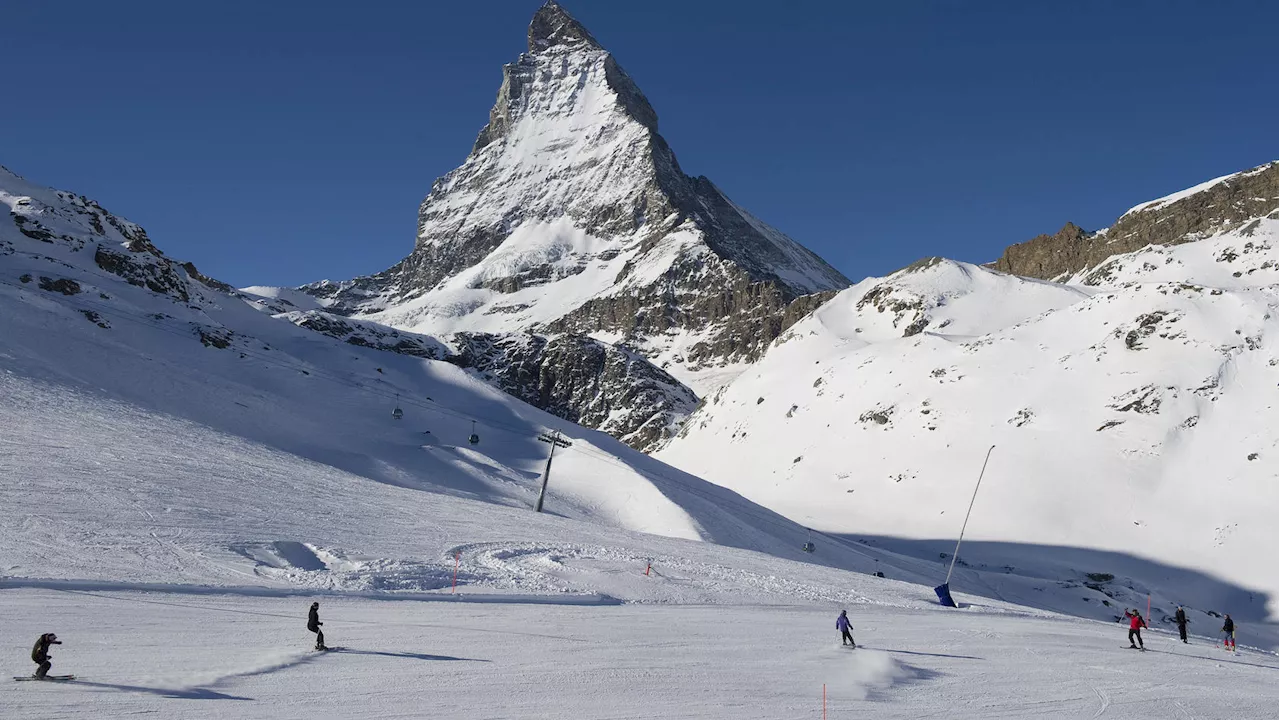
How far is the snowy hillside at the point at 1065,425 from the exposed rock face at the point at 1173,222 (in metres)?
5.00

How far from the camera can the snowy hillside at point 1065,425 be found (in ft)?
217

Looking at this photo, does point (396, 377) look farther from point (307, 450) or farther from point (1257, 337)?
point (1257, 337)

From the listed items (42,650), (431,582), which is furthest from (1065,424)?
(42,650)

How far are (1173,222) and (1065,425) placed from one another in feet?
202

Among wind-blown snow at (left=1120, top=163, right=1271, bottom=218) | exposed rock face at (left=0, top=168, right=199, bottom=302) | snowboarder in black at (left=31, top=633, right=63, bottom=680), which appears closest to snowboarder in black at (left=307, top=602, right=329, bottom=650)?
snowboarder in black at (left=31, top=633, right=63, bottom=680)

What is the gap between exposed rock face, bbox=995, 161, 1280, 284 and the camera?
116062mm

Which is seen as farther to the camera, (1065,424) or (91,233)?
(91,233)

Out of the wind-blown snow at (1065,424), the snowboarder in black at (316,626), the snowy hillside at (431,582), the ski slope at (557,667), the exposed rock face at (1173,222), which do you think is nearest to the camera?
the ski slope at (557,667)

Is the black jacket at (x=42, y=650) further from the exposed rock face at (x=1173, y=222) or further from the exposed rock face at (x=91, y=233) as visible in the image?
the exposed rock face at (x=1173, y=222)

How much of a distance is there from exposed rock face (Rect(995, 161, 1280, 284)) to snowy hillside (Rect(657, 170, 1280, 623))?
197 inches

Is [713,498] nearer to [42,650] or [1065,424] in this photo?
[1065,424]

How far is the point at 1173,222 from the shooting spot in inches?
4791

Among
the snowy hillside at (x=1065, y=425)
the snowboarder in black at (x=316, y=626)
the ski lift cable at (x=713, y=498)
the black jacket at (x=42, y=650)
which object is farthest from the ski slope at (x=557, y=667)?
the snowy hillside at (x=1065, y=425)

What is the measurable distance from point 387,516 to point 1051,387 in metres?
72.5
